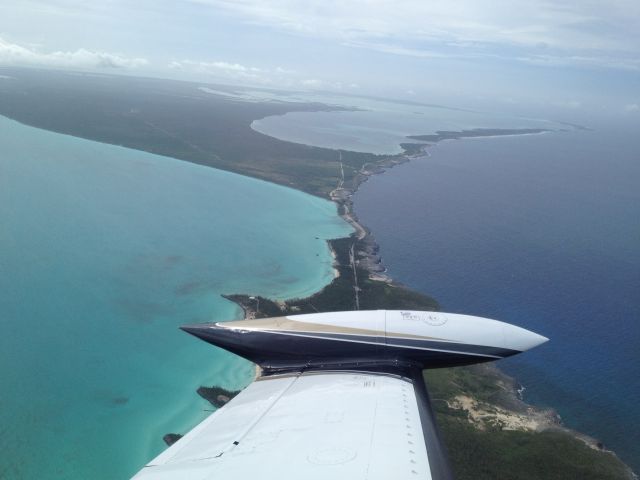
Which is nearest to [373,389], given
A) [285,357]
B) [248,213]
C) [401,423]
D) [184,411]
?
[401,423]

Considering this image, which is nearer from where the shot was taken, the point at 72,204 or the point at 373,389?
the point at 373,389

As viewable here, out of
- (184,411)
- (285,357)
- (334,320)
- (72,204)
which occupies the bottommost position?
(184,411)

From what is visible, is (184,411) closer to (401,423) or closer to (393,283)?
(401,423)

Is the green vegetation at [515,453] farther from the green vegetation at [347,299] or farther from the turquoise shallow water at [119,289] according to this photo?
the turquoise shallow water at [119,289]

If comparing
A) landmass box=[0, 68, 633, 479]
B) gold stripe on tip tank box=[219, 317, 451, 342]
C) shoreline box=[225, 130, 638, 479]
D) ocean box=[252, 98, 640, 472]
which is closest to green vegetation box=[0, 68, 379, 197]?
landmass box=[0, 68, 633, 479]

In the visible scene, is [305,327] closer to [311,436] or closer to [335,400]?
[335,400]

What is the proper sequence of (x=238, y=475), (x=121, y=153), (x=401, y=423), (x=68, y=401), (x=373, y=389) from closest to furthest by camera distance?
(x=238, y=475) < (x=401, y=423) < (x=373, y=389) < (x=68, y=401) < (x=121, y=153)
